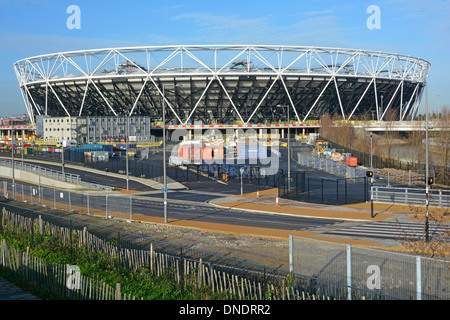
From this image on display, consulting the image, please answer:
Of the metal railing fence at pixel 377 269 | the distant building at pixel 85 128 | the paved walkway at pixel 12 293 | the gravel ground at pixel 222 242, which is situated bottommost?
the gravel ground at pixel 222 242

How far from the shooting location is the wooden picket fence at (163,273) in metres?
10.9

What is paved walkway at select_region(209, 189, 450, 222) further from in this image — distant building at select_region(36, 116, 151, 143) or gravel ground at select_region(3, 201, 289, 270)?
distant building at select_region(36, 116, 151, 143)

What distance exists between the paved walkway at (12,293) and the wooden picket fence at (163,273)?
468 mm

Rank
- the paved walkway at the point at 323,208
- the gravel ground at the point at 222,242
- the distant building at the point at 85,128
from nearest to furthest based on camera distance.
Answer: the gravel ground at the point at 222,242 < the paved walkway at the point at 323,208 < the distant building at the point at 85,128

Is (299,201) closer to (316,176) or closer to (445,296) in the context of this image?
(316,176)

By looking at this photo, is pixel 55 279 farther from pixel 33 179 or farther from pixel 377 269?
pixel 33 179

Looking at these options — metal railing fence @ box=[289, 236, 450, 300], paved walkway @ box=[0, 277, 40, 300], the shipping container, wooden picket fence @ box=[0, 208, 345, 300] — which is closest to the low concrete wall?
wooden picket fence @ box=[0, 208, 345, 300]

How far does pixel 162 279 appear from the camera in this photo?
41.9 feet

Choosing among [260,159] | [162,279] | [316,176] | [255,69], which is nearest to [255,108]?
[255,69]

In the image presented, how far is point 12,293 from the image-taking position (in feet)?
41.6

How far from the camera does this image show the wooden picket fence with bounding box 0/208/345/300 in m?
10.9

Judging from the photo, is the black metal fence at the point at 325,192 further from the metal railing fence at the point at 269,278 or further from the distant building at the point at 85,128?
the distant building at the point at 85,128

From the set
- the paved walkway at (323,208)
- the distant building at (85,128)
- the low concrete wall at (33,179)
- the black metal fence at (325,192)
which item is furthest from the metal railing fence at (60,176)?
the distant building at (85,128)

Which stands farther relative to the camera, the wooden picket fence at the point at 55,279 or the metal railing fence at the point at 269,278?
the wooden picket fence at the point at 55,279
